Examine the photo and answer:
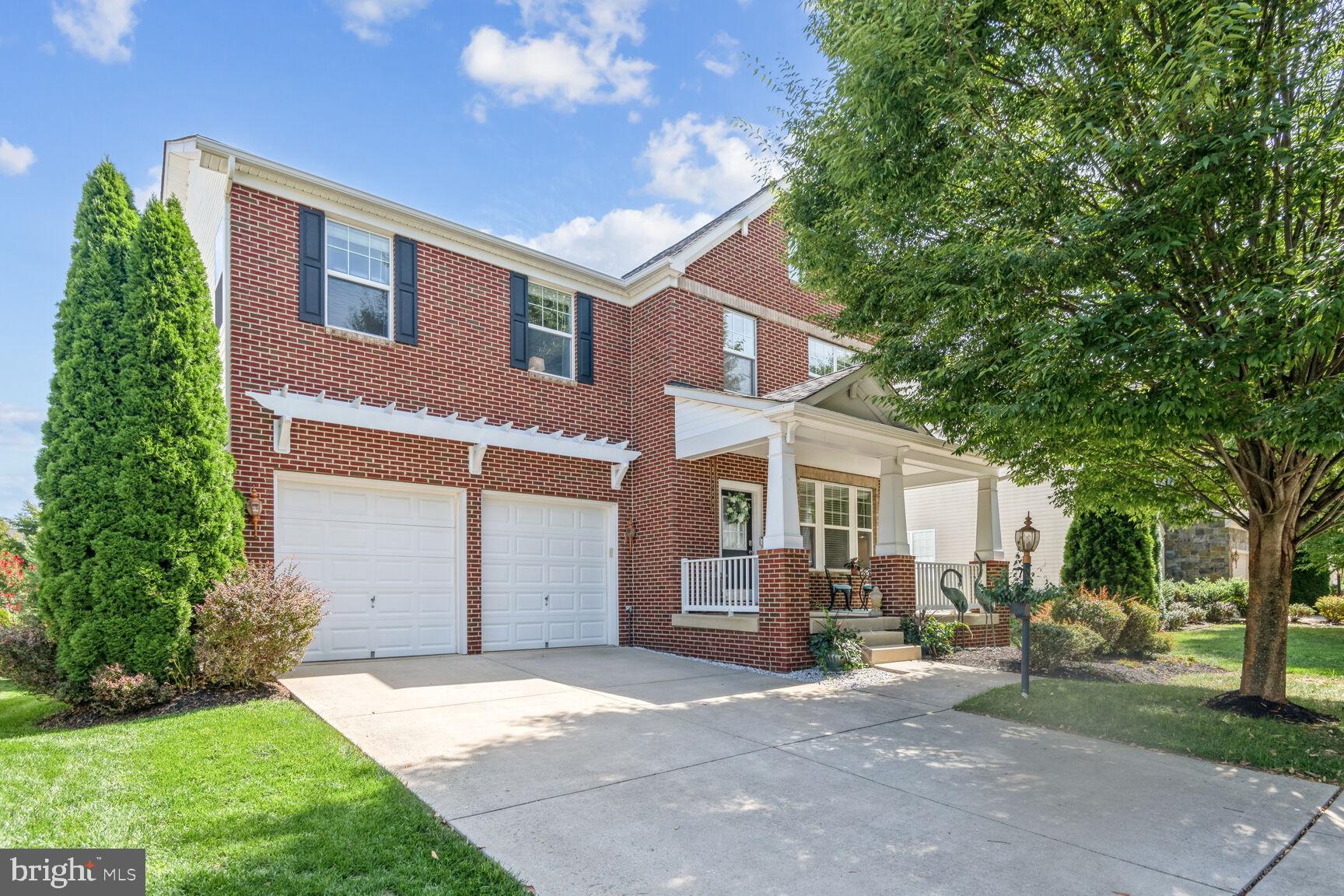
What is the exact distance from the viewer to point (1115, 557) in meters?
16.1

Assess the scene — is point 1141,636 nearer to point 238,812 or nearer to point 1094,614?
point 1094,614

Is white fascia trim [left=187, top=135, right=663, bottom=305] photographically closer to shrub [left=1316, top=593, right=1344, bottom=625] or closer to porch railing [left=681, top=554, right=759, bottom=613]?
porch railing [left=681, top=554, right=759, bottom=613]

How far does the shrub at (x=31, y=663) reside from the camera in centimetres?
675

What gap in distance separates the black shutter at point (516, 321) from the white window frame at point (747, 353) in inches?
146

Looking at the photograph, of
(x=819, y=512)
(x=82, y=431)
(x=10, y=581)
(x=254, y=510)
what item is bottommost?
(x=10, y=581)

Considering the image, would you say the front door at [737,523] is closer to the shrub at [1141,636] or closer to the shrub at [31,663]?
the shrub at [1141,636]

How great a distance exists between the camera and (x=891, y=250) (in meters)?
7.94

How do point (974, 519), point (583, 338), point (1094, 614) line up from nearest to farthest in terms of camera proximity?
1. point (1094, 614)
2. point (583, 338)
3. point (974, 519)

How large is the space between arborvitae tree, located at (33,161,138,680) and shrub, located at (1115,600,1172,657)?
14295 millimetres

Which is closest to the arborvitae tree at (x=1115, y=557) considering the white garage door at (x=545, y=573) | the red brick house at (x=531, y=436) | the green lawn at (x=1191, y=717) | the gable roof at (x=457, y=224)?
the red brick house at (x=531, y=436)

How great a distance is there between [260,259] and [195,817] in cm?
739

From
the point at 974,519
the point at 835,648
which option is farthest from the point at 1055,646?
the point at 974,519

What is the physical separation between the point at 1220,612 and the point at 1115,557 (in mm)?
5747

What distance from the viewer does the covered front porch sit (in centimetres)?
1029
